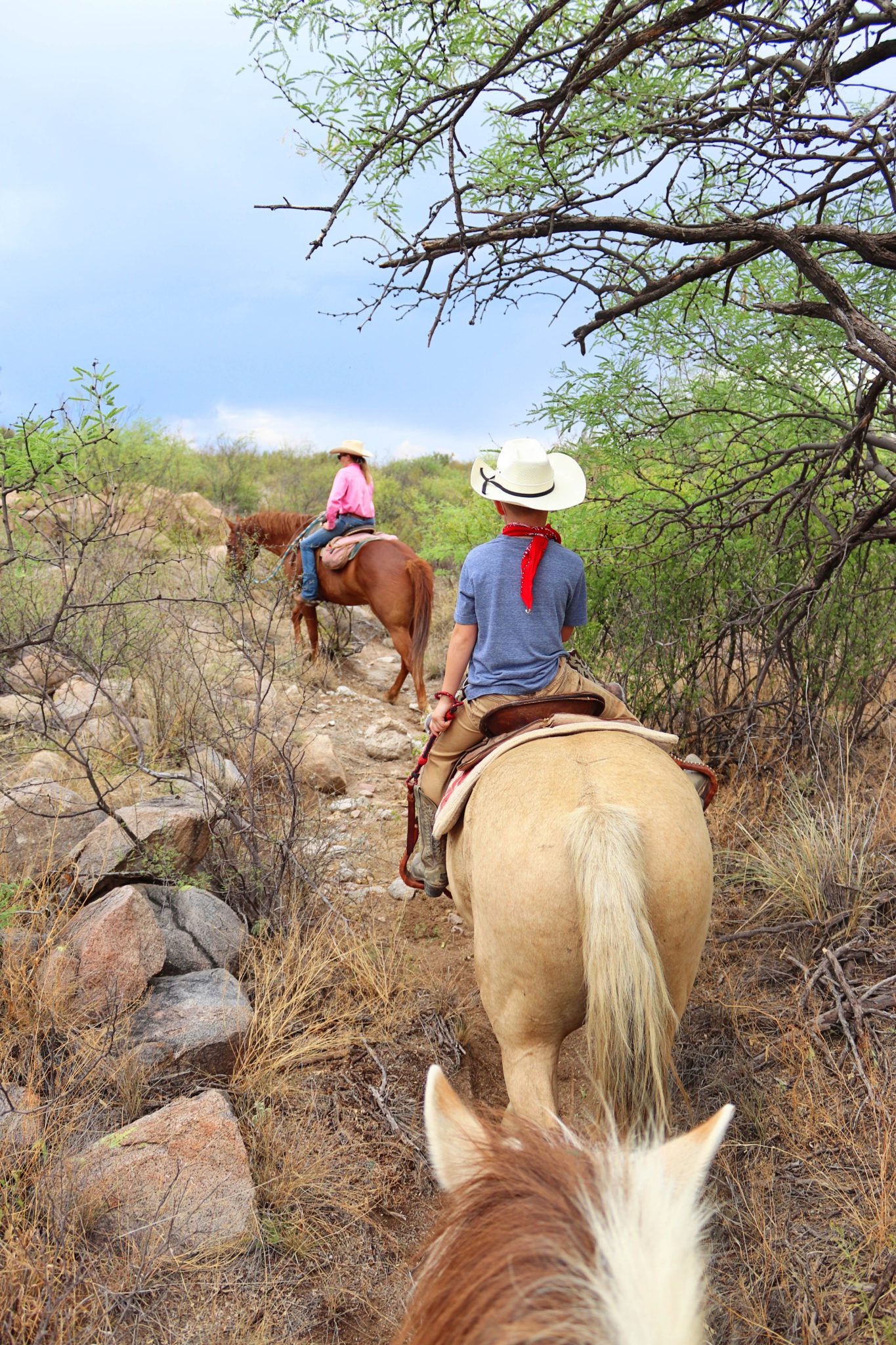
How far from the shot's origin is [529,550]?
312 cm

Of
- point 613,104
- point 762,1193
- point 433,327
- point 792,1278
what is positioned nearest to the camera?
point 792,1278

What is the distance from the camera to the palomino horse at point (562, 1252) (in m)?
0.77

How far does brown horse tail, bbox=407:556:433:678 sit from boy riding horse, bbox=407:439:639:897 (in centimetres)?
505

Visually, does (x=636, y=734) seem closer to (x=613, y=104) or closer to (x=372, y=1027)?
(x=372, y=1027)

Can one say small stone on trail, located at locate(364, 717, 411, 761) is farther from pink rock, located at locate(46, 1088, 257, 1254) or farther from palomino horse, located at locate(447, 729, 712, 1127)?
pink rock, located at locate(46, 1088, 257, 1254)

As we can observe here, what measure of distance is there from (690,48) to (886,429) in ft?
7.64

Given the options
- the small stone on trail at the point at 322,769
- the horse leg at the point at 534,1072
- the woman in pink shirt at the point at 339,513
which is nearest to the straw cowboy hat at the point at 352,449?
the woman in pink shirt at the point at 339,513

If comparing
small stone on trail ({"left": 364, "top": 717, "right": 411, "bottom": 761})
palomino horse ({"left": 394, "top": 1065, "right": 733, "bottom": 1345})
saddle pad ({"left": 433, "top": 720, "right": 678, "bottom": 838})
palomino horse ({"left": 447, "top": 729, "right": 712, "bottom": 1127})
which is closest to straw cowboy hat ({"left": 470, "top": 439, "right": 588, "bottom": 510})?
saddle pad ({"left": 433, "top": 720, "right": 678, "bottom": 838})

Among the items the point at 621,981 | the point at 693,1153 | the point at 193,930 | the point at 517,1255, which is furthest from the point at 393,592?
the point at 517,1255

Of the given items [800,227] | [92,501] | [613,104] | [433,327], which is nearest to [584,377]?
[613,104]

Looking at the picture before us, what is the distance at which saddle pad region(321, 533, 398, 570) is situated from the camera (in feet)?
27.9

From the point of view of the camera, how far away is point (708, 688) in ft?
18.2

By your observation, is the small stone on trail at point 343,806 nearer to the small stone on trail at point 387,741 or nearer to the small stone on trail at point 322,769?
the small stone on trail at point 322,769

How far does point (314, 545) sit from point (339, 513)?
18.0 inches
